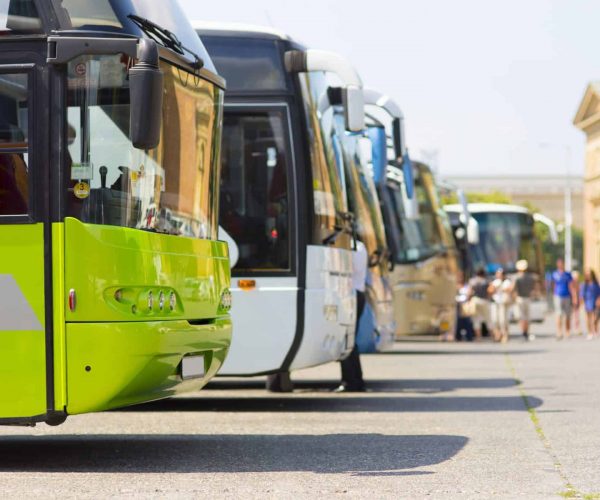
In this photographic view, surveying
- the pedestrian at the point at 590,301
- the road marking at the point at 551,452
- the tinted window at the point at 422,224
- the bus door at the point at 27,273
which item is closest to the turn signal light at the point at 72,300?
the bus door at the point at 27,273

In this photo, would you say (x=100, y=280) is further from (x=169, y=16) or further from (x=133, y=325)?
(x=169, y=16)

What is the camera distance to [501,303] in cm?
3453

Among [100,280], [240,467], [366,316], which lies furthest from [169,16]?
[366,316]

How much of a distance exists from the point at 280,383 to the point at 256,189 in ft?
12.6

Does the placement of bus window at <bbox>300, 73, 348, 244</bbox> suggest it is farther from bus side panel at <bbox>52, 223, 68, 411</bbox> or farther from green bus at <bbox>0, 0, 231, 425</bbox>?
bus side panel at <bbox>52, 223, 68, 411</bbox>

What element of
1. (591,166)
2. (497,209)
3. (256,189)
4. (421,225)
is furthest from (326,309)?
(591,166)

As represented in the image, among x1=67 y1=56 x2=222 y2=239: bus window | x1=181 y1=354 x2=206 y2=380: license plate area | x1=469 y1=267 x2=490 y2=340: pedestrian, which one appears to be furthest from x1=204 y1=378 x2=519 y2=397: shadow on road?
x1=469 y1=267 x2=490 y2=340: pedestrian

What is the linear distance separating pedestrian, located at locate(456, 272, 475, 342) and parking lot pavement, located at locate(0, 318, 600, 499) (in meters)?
17.8

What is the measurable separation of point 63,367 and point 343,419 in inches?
187

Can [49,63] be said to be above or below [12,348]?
above

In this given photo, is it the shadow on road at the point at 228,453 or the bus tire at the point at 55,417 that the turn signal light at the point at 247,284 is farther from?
the bus tire at the point at 55,417

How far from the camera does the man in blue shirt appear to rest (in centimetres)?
3428

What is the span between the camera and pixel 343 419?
12.9 metres

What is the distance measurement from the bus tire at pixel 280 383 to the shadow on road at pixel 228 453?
530 cm
